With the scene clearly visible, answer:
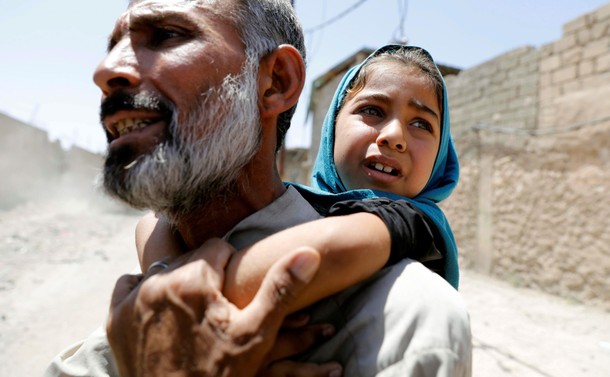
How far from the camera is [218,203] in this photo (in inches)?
60.2

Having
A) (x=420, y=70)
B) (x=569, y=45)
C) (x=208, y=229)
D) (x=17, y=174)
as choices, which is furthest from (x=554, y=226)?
(x=17, y=174)

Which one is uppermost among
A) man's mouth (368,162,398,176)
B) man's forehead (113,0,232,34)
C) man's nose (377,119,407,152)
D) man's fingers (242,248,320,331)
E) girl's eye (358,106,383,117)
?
man's forehead (113,0,232,34)

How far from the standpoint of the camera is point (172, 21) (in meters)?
1.38

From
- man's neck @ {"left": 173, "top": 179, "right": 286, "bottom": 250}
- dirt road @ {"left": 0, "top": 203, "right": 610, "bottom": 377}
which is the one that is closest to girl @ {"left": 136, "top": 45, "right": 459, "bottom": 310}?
man's neck @ {"left": 173, "top": 179, "right": 286, "bottom": 250}

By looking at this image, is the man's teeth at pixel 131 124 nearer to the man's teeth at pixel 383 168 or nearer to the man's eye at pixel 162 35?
the man's eye at pixel 162 35

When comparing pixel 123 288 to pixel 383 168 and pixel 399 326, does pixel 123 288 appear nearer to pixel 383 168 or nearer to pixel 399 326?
pixel 399 326

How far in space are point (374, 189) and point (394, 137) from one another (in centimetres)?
25

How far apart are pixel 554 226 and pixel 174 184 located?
22.5 ft

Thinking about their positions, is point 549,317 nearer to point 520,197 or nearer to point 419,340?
point 520,197

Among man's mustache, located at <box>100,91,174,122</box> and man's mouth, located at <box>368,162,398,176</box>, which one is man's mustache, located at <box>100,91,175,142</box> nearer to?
man's mustache, located at <box>100,91,174,122</box>

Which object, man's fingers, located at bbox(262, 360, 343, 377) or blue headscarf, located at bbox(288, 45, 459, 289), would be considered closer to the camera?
man's fingers, located at bbox(262, 360, 343, 377)

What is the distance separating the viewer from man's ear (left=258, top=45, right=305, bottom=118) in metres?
1.54

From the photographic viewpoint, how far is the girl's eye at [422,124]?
6.59 feet

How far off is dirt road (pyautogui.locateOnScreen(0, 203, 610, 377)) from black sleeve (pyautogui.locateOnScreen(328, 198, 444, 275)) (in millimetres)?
3739
